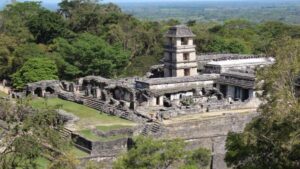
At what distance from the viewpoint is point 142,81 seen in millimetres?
45688

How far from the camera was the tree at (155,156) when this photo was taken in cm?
2181

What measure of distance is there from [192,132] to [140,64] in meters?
28.1

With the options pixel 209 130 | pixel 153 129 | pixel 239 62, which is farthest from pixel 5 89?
pixel 209 130

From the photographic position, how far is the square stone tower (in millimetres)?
50469

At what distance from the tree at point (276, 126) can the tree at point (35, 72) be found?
3401 cm

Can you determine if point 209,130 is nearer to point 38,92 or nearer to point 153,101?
point 153,101

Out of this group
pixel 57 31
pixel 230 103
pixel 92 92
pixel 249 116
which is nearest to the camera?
pixel 249 116

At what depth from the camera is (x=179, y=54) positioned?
50625 millimetres

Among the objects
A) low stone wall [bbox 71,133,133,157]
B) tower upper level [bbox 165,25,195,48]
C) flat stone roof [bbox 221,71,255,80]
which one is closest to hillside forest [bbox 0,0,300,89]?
tower upper level [bbox 165,25,195,48]

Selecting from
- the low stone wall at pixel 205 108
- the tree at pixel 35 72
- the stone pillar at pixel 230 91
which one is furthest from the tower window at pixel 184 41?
the tree at pixel 35 72

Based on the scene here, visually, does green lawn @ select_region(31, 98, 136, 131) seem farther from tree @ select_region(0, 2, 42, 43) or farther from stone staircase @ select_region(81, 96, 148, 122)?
tree @ select_region(0, 2, 42, 43)

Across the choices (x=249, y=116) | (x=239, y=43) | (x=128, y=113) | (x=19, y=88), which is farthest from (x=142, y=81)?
(x=239, y=43)

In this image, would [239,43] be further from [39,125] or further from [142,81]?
[39,125]

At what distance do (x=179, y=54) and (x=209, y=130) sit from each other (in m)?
15.5
